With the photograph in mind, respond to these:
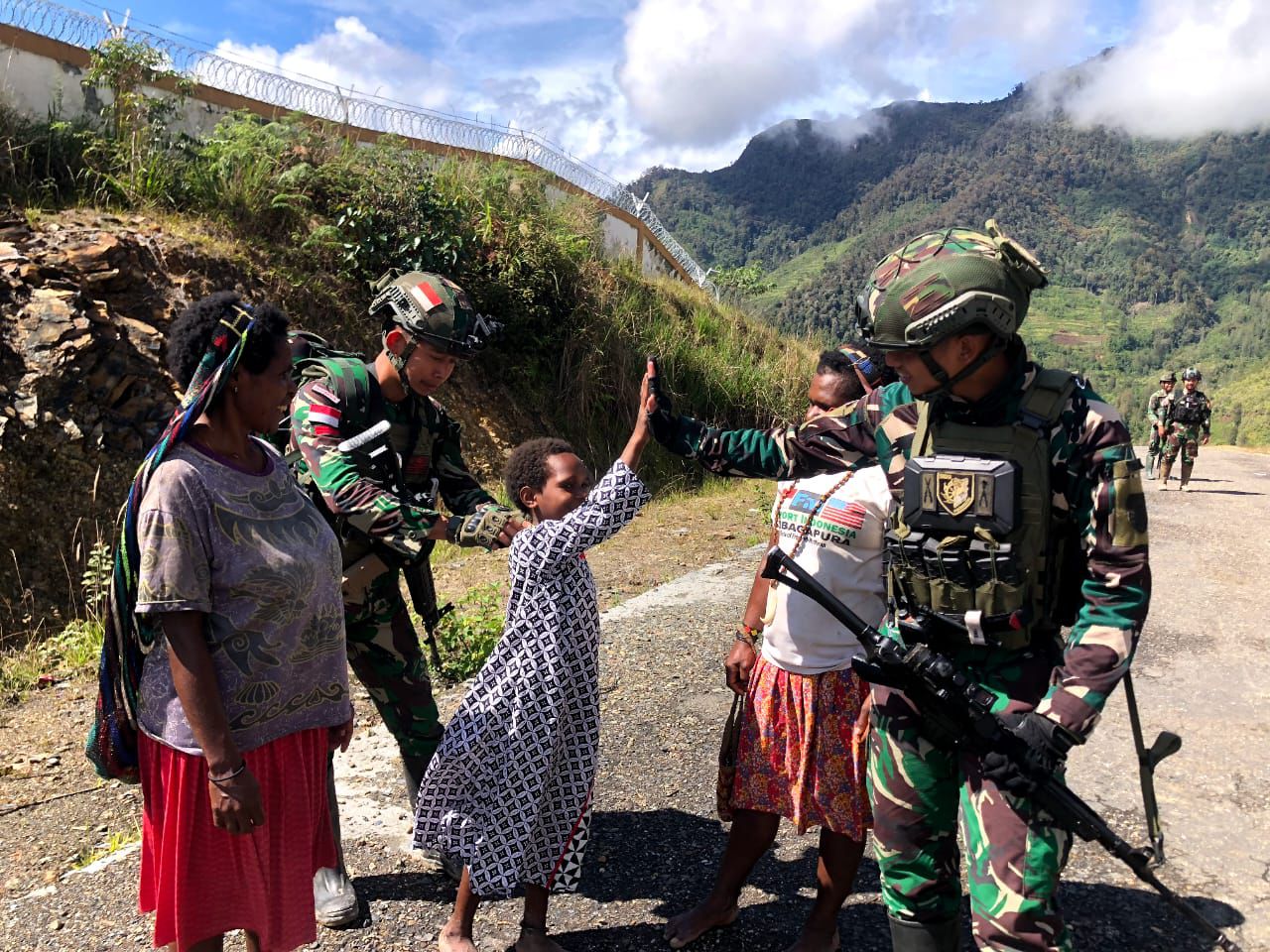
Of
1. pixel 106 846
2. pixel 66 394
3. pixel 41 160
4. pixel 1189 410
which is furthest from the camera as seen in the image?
pixel 1189 410

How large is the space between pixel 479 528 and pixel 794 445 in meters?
0.99

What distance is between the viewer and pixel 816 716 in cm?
279

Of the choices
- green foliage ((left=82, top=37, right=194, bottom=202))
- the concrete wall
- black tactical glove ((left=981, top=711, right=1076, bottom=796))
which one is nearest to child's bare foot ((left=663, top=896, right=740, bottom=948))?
black tactical glove ((left=981, top=711, right=1076, bottom=796))

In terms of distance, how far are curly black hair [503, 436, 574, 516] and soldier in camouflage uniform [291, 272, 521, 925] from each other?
0.11 meters

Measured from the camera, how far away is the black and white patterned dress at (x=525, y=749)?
260cm

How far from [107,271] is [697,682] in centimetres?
580

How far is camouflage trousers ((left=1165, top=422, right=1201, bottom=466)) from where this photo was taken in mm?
13984

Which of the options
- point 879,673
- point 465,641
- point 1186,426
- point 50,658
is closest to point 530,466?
point 879,673

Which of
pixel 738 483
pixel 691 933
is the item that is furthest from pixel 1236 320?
pixel 691 933

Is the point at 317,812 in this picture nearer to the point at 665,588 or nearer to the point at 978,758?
the point at 978,758

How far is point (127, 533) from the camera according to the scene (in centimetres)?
211

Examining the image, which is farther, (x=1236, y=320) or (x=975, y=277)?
(x=1236, y=320)

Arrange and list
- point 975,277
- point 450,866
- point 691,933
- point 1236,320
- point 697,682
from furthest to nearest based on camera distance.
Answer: point 1236,320
point 697,682
point 450,866
point 691,933
point 975,277

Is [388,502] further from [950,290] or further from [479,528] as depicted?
[950,290]
